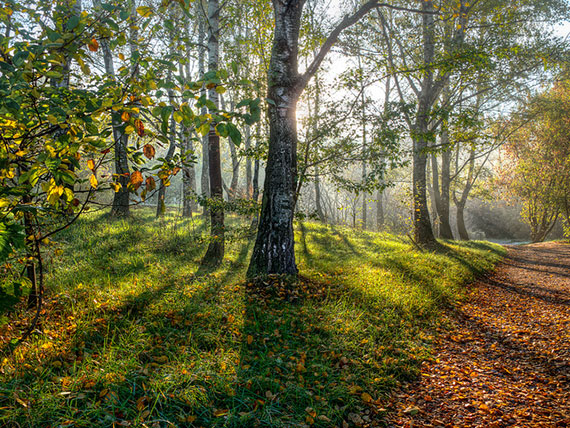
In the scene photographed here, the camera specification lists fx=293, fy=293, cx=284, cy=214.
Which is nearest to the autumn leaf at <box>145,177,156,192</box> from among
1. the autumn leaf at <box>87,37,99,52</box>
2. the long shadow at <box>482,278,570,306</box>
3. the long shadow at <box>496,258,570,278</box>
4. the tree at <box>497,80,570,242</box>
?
the autumn leaf at <box>87,37,99,52</box>

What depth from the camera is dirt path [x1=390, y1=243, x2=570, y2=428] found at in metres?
2.73

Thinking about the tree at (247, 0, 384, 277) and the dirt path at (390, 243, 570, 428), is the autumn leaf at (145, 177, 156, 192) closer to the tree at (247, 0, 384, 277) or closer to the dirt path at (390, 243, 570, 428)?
the dirt path at (390, 243, 570, 428)

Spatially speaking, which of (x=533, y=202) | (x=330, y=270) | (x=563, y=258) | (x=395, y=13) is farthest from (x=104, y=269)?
(x=533, y=202)

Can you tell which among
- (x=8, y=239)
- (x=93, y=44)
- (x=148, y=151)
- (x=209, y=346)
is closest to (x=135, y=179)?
(x=148, y=151)

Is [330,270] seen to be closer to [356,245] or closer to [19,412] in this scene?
[356,245]

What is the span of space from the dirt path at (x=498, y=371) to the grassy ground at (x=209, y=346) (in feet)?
0.95

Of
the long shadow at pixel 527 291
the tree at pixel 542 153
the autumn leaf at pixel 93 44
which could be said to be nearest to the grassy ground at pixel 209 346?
the long shadow at pixel 527 291

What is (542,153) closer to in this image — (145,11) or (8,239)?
(145,11)

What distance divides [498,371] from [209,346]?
342cm

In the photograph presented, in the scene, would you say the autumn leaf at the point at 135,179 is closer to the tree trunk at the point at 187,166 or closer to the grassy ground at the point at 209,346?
the tree trunk at the point at 187,166

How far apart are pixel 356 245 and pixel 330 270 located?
4.14 meters

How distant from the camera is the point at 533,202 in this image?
18.3 metres

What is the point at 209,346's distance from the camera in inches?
128

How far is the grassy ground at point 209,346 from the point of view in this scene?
2.30 m
